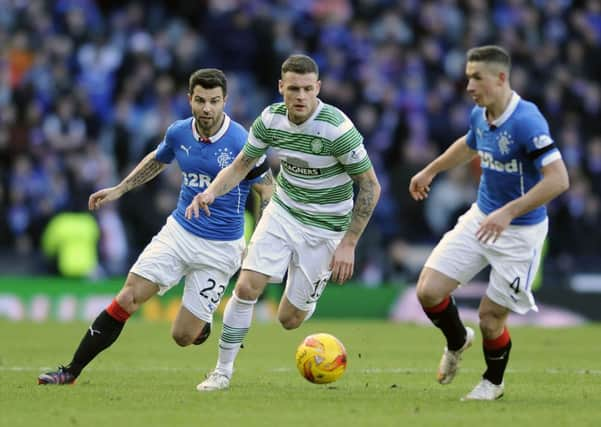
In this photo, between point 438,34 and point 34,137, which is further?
point 438,34

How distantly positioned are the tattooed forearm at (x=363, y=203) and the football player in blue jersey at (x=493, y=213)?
1.30 feet

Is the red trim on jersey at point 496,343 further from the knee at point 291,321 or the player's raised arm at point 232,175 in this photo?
the player's raised arm at point 232,175

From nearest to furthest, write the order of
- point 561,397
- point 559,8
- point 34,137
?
point 561,397, point 34,137, point 559,8

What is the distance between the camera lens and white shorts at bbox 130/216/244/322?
1043 centimetres

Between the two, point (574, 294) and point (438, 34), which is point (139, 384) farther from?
point (438, 34)

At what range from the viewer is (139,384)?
10.6 m

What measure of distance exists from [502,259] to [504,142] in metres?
0.87

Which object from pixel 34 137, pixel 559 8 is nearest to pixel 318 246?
pixel 34 137

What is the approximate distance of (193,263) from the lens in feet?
34.8

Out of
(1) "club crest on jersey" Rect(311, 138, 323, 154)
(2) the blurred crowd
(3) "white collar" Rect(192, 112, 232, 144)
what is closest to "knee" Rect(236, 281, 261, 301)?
(1) "club crest on jersey" Rect(311, 138, 323, 154)

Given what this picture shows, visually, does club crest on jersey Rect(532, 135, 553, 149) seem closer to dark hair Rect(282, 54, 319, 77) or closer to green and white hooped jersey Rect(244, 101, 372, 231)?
green and white hooped jersey Rect(244, 101, 372, 231)

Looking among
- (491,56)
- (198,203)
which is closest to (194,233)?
(198,203)

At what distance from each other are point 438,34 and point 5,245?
28.2 ft

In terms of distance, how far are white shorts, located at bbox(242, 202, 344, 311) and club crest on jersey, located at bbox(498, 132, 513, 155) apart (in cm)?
169
